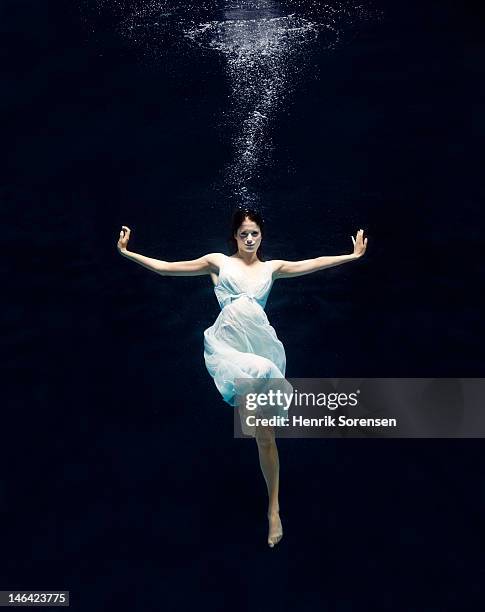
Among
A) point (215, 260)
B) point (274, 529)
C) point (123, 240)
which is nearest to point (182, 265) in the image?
point (215, 260)

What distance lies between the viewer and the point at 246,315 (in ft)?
14.0

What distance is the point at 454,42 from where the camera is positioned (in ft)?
19.1

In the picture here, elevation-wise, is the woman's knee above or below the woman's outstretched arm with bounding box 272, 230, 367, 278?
below

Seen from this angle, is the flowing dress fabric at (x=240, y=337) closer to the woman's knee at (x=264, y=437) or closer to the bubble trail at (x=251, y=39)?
the woman's knee at (x=264, y=437)

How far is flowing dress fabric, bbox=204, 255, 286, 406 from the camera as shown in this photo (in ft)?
13.6

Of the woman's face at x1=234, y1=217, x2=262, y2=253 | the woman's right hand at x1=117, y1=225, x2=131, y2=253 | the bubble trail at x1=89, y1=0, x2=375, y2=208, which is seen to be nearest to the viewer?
the woman's right hand at x1=117, y1=225, x2=131, y2=253

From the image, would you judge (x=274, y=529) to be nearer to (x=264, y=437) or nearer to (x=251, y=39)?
(x=264, y=437)

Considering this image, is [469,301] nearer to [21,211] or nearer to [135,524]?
[135,524]

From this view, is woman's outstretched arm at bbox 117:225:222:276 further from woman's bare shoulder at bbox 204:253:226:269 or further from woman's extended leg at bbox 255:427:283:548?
woman's extended leg at bbox 255:427:283:548

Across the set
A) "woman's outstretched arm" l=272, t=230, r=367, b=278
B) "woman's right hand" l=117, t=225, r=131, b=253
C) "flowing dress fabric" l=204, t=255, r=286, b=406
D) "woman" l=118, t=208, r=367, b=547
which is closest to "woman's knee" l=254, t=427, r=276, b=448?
"woman" l=118, t=208, r=367, b=547

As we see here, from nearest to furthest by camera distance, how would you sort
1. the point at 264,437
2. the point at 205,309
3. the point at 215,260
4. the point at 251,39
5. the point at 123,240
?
the point at 264,437, the point at 123,240, the point at 215,260, the point at 205,309, the point at 251,39

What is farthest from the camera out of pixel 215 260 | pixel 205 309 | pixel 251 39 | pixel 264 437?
pixel 251 39

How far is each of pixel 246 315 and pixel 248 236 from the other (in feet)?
1.25

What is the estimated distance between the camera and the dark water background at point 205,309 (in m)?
4.85
